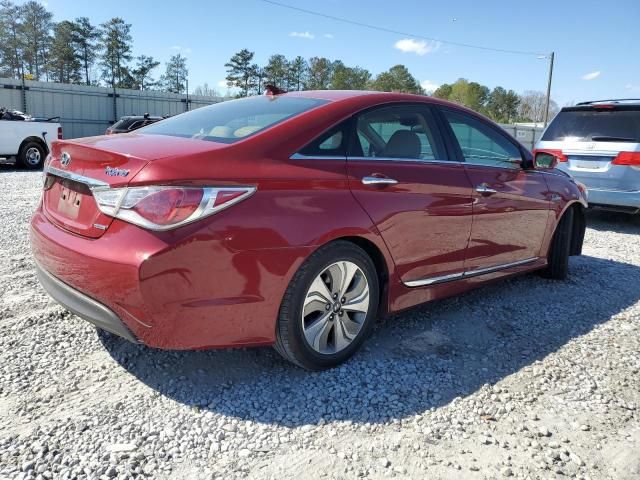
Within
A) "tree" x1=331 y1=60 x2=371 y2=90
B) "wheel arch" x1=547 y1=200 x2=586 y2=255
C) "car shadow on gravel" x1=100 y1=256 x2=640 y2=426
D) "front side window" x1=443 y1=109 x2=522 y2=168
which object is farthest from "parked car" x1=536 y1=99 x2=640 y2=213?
"tree" x1=331 y1=60 x2=371 y2=90

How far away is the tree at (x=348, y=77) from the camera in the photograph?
56844mm

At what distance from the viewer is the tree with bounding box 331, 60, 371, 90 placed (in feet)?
186

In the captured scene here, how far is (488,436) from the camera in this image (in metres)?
2.45

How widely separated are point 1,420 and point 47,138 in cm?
1381

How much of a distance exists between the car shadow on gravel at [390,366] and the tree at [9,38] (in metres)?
64.0

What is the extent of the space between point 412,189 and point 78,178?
185 cm

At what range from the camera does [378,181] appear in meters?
2.98

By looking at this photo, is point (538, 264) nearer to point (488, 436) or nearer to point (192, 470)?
point (488, 436)

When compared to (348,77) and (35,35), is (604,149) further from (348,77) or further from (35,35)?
(35,35)

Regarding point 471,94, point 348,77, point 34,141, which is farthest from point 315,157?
point 471,94

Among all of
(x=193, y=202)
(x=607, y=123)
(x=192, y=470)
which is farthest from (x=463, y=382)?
(x=607, y=123)

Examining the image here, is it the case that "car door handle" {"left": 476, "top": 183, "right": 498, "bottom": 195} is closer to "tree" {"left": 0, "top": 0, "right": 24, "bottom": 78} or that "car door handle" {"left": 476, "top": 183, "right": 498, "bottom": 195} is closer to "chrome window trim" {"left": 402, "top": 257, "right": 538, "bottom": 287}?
"chrome window trim" {"left": 402, "top": 257, "right": 538, "bottom": 287}

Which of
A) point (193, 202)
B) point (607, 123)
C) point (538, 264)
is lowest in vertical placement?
point (538, 264)

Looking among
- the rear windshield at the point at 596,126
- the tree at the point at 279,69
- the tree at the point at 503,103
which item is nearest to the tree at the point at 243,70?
the tree at the point at 279,69
